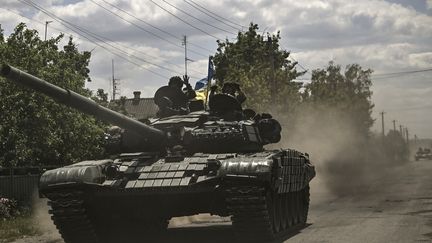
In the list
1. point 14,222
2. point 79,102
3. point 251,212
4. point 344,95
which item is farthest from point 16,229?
point 344,95

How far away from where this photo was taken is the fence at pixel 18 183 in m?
18.5

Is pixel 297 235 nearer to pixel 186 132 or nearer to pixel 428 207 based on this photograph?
pixel 186 132

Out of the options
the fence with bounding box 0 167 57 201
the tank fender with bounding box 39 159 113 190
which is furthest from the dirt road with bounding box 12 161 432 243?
the fence with bounding box 0 167 57 201

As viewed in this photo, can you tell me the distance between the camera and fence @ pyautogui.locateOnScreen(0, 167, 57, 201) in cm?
1847

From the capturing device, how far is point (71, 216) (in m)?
10.6

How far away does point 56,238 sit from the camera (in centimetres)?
1373

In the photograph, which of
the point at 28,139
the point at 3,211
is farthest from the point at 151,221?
the point at 28,139

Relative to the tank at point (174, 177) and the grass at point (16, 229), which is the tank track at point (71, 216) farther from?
the grass at point (16, 229)

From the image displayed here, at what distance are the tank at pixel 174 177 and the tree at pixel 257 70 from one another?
2056 cm

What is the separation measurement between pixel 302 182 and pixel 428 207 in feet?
14.8

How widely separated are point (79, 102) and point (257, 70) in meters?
27.9

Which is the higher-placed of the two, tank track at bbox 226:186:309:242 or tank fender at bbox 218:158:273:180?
tank fender at bbox 218:158:273:180

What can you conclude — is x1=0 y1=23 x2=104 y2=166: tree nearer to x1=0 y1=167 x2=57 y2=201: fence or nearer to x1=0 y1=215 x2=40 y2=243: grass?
x1=0 y1=167 x2=57 y2=201: fence

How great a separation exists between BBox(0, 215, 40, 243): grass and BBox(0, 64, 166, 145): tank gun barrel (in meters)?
4.08
